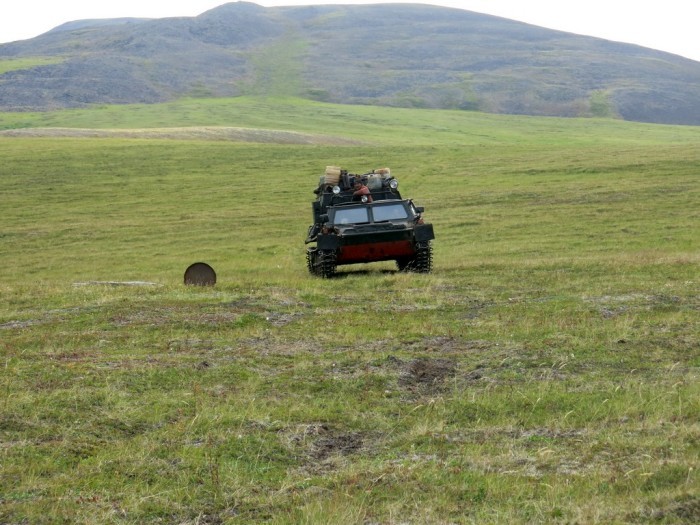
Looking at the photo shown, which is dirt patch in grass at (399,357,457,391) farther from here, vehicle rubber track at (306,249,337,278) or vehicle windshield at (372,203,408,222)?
vehicle windshield at (372,203,408,222)

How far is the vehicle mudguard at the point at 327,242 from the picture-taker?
22031 millimetres

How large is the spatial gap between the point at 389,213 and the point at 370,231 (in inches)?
57.9

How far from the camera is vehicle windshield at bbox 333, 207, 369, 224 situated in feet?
76.6

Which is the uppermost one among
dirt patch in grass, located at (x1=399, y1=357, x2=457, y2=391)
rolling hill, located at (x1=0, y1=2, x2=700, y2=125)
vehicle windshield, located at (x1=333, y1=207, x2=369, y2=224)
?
rolling hill, located at (x1=0, y1=2, x2=700, y2=125)

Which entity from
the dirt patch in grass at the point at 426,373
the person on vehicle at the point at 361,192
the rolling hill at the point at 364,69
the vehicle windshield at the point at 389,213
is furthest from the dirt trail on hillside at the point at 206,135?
the dirt patch in grass at the point at 426,373

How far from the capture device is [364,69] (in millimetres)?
158250

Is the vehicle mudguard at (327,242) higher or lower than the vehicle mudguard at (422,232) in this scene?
lower

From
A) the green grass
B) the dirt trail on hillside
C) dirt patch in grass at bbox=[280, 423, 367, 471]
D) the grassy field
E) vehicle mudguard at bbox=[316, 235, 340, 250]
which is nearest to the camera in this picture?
the grassy field

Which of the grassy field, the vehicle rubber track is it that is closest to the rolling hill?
the vehicle rubber track

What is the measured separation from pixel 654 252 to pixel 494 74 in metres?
129

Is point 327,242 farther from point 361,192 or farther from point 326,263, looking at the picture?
point 361,192

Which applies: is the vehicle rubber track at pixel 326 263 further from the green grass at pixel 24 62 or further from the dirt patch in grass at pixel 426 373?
the green grass at pixel 24 62

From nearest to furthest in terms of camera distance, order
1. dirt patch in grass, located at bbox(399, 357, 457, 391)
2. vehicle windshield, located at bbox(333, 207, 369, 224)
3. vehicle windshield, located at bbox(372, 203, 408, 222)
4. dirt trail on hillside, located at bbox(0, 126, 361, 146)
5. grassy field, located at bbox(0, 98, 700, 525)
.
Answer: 1. grassy field, located at bbox(0, 98, 700, 525)
2. dirt patch in grass, located at bbox(399, 357, 457, 391)
3. vehicle windshield, located at bbox(333, 207, 369, 224)
4. vehicle windshield, located at bbox(372, 203, 408, 222)
5. dirt trail on hillside, located at bbox(0, 126, 361, 146)

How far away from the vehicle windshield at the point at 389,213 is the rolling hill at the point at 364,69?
10534 centimetres
